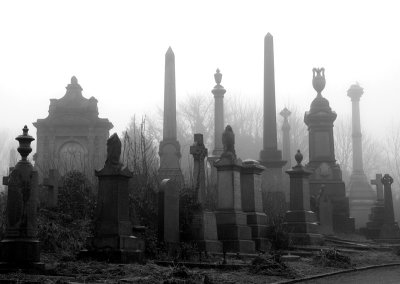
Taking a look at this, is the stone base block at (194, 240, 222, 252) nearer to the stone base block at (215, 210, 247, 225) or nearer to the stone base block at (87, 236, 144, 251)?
the stone base block at (215, 210, 247, 225)

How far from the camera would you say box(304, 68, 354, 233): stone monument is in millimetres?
23828

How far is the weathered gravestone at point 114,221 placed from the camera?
956 centimetres

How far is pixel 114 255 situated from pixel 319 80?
19.3 meters

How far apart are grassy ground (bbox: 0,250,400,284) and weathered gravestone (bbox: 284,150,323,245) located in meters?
4.06

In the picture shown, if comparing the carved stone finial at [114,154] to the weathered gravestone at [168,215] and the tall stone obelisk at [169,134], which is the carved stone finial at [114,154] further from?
the tall stone obelisk at [169,134]

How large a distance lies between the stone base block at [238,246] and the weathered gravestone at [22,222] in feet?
16.5

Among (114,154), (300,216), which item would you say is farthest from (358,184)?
(114,154)

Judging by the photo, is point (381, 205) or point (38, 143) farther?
point (38, 143)

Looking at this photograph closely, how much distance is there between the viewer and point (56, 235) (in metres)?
11.3

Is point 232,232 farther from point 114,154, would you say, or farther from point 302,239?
point 114,154

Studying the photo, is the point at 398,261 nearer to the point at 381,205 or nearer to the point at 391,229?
the point at 391,229

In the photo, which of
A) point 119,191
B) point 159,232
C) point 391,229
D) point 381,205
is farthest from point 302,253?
point 381,205

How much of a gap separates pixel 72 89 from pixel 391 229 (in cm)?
1881

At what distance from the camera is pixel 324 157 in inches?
982
